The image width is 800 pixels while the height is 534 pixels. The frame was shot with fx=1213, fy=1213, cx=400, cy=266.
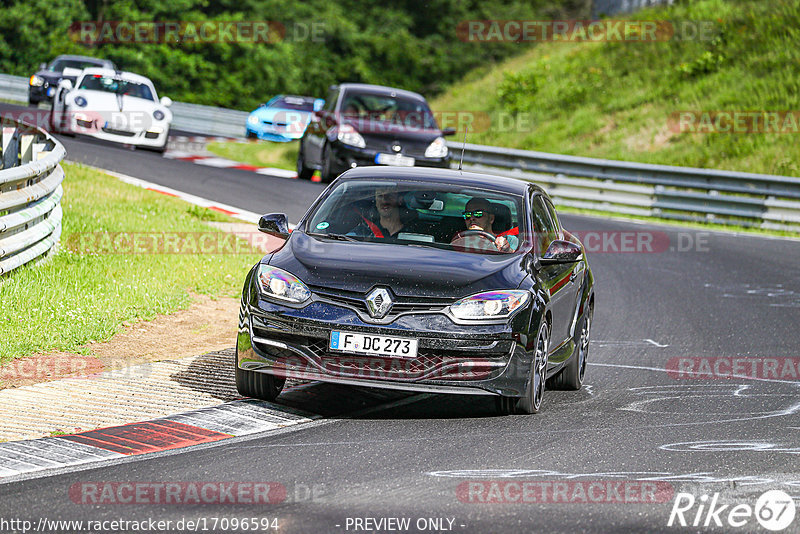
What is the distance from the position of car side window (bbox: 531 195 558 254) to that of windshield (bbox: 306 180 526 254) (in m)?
0.15

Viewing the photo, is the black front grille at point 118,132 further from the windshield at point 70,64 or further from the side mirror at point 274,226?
the side mirror at point 274,226

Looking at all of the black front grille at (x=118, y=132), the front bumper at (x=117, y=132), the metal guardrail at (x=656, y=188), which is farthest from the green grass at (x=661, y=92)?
the black front grille at (x=118, y=132)

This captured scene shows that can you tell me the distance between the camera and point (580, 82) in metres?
36.1

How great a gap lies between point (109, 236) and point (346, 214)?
Result: 20.1ft

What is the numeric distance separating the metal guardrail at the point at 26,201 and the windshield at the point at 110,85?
13.0 metres

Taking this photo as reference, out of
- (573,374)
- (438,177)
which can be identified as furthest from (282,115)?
(573,374)

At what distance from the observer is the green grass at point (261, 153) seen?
29469mm

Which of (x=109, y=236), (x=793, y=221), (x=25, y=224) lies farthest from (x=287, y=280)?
(x=793, y=221)

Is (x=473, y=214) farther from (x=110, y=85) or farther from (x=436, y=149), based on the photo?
(x=110, y=85)

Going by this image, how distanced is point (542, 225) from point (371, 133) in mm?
12717

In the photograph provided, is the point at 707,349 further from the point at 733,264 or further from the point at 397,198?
the point at 733,264

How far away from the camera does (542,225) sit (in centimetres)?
873

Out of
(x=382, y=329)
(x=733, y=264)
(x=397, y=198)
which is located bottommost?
(x=733, y=264)

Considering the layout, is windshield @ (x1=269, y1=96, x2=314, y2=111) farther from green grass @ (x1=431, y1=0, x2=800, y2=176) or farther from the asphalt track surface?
the asphalt track surface
